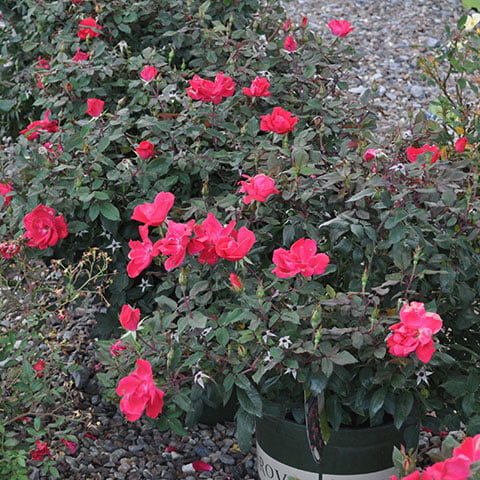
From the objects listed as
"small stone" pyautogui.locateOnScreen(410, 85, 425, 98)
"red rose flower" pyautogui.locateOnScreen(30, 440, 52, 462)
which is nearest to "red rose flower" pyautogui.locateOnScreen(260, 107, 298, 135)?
"red rose flower" pyautogui.locateOnScreen(30, 440, 52, 462)

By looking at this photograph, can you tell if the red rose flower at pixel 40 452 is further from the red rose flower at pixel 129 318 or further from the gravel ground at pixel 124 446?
the red rose flower at pixel 129 318

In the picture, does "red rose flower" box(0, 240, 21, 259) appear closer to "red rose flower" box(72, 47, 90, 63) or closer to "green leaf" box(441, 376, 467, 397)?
"red rose flower" box(72, 47, 90, 63)

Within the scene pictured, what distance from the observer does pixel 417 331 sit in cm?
135

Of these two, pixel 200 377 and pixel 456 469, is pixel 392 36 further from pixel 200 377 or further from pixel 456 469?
pixel 456 469

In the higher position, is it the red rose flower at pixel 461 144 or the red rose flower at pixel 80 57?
the red rose flower at pixel 80 57

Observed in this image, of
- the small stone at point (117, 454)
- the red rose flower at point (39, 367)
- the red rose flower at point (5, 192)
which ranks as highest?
the red rose flower at point (5, 192)

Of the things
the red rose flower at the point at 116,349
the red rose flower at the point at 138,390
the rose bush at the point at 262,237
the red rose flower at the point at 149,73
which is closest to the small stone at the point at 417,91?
the rose bush at the point at 262,237

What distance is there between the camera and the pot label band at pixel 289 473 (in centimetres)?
173

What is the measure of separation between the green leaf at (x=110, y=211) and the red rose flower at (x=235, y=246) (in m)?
0.44

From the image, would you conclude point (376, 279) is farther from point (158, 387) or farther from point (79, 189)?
point (79, 189)

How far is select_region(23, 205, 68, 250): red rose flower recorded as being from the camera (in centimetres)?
184

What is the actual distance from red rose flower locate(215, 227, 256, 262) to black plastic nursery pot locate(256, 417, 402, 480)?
1.47ft

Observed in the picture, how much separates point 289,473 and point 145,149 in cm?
79

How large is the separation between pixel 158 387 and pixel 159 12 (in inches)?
53.8
